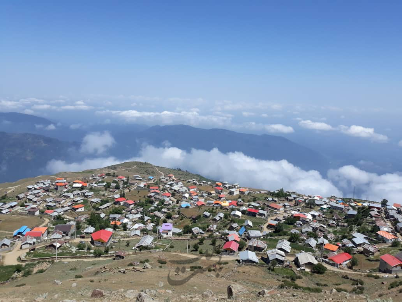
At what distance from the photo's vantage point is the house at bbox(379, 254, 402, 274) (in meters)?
26.2

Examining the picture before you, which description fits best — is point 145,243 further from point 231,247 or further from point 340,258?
point 340,258

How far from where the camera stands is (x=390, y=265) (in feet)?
86.3

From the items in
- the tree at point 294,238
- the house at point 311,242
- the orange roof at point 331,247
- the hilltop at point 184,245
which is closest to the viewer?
the hilltop at point 184,245

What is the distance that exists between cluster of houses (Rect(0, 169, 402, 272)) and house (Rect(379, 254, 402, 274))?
0.10 m

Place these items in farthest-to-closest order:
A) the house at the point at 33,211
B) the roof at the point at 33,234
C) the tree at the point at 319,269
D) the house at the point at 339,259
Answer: the house at the point at 33,211 < the roof at the point at 33,234 < the house at the point at 339,259 < the tree at the point at 319,269

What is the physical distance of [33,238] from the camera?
3988 centimetres

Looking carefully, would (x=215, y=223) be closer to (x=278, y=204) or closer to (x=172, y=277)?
(x=278, y=204)

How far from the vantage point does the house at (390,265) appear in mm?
26234

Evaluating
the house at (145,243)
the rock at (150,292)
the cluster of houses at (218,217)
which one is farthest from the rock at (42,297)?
the house at (145,243)

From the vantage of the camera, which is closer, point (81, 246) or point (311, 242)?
point (81, 246)

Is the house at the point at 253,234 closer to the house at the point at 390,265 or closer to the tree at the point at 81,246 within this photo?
the house at the point at 390,265

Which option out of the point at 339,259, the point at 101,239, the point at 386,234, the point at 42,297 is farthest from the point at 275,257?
the point at 101,239

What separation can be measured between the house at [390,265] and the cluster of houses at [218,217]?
10 cm

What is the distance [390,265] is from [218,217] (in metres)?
30.6
